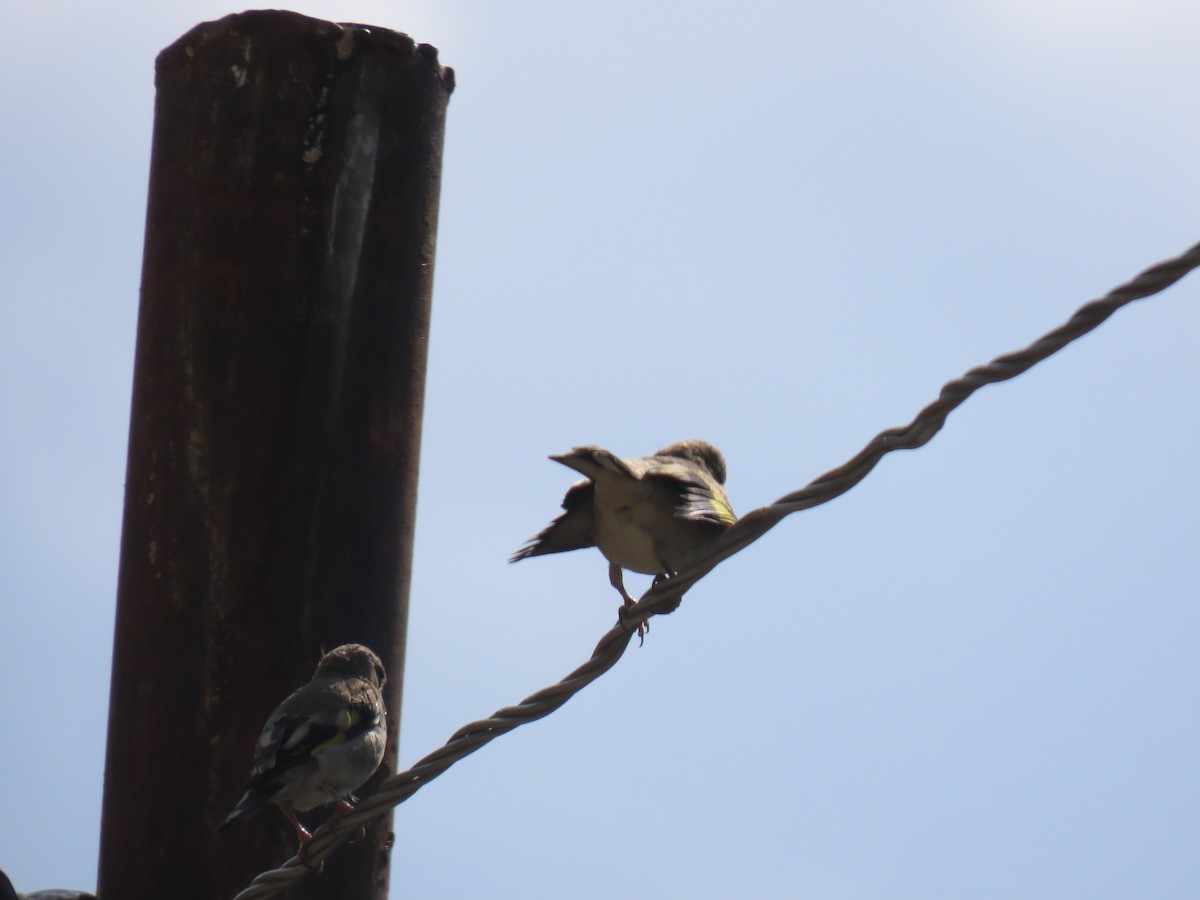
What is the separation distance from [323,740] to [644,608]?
4.85ft

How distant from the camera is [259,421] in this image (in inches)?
200

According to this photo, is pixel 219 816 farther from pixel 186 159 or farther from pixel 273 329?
pixel 186 159

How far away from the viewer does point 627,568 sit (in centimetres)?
686

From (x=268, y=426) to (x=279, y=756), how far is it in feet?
3.41

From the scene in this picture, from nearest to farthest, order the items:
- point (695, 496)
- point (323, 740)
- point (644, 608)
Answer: point (644, 608) → point (323, 740) → point (695, 496)

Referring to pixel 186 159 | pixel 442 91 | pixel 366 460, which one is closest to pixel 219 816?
pixel 366 460

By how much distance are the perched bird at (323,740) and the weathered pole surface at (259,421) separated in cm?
7

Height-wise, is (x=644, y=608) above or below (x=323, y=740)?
above

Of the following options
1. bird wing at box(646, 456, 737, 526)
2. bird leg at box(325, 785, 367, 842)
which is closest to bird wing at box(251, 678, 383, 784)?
bird leg at box(325, 785, 367, 842)

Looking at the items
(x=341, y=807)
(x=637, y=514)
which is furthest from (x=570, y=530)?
(x=341, y=807)

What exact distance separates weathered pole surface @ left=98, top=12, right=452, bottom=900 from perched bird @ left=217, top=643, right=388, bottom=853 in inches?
2.6

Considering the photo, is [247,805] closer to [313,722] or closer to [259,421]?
[313,722]

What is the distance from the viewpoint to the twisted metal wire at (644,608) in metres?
3.74

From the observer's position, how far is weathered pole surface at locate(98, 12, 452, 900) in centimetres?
500
